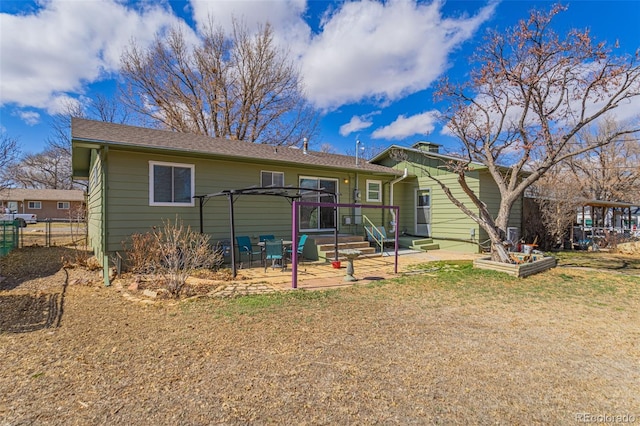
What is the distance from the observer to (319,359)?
3293 mm

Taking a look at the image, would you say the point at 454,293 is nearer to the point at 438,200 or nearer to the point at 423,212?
the point at 438,200

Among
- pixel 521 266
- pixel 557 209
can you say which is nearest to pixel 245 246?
pixel 521 266

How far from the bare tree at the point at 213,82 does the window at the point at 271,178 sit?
1242 cm

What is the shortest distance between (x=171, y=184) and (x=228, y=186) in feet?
5.01

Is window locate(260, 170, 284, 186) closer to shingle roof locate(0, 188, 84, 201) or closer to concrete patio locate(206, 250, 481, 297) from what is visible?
concrete patio locate(206, 250, 481, 297)

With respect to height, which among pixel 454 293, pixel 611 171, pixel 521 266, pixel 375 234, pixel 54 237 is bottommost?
pixel 454 293

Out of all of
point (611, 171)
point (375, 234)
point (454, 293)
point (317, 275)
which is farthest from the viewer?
point (611, 171)

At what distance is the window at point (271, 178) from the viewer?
10089mm

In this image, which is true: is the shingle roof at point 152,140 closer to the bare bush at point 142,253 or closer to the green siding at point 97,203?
the green siding at point 97,203

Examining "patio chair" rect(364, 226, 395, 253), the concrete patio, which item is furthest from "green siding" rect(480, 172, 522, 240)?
"patio chair" rect(364, 226, 395, 253)

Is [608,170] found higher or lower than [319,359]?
higher

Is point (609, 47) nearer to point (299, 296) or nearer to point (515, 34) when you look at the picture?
point (515, 34)

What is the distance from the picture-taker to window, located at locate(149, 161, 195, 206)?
818 centimetres

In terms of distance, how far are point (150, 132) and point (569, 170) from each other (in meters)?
25.4
